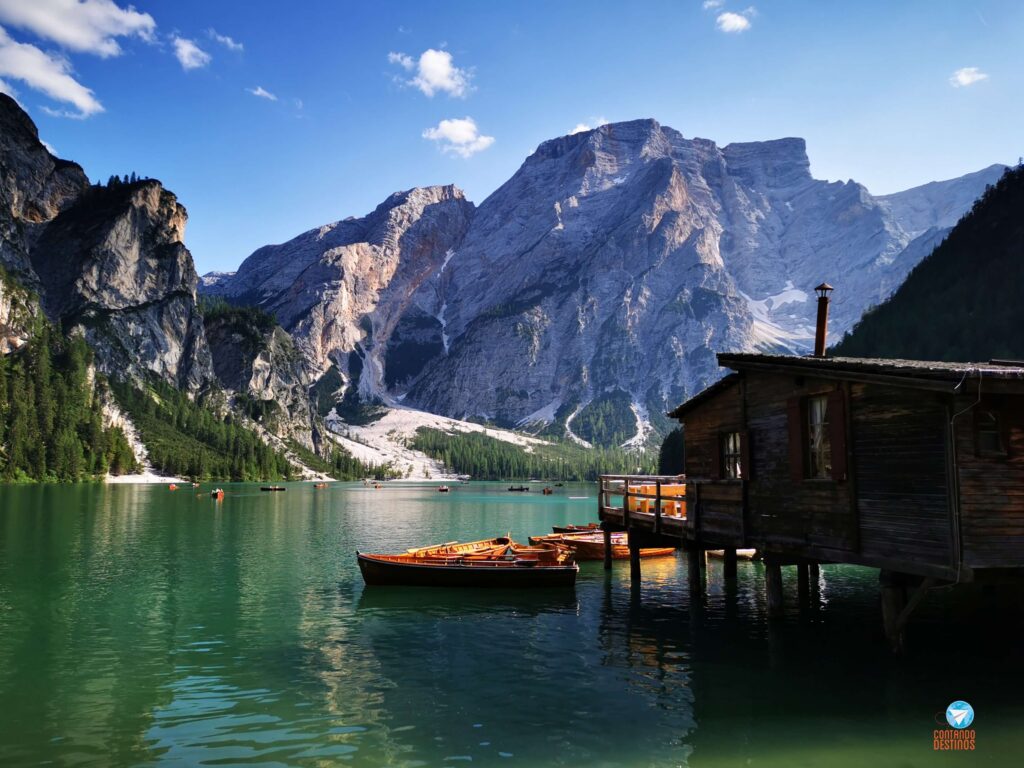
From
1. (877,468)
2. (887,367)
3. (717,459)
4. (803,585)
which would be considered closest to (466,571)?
(717,459)

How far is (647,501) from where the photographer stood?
131ft

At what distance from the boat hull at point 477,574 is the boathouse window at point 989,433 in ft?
70.4

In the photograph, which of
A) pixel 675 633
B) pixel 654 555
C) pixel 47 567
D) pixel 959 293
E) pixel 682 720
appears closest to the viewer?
pixel 682 720

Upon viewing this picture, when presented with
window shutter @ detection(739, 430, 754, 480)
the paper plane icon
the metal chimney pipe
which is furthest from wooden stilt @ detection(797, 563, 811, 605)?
the paper plane icon

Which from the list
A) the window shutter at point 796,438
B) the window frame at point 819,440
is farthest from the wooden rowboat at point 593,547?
the window frame at point 819,440

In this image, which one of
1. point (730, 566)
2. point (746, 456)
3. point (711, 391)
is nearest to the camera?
point (746, 456)

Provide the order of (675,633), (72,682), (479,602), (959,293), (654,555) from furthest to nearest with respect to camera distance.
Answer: (959,293) < (654,555) < (479,602) < (675,633) < (72,682)

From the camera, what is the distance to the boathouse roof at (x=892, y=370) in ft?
55.6

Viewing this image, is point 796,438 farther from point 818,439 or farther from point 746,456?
point 746,456

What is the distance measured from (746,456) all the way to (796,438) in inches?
135

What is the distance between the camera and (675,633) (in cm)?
2688

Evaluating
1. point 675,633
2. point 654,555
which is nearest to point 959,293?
point 654,555

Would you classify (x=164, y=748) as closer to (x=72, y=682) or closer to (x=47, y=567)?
(x=72, y=682)

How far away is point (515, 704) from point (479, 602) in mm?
15223
